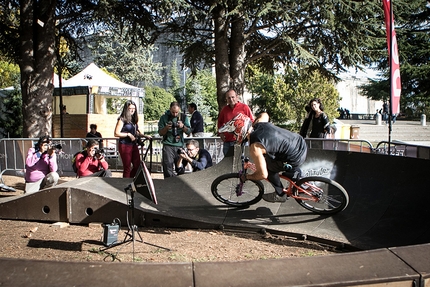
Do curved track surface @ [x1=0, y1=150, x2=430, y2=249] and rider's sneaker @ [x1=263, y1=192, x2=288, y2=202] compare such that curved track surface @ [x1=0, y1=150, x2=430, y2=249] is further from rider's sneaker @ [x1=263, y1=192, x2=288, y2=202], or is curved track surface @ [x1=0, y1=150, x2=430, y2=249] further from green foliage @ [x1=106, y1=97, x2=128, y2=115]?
green foliage @ [x1=106, y1=97, x2=128, y2=115]

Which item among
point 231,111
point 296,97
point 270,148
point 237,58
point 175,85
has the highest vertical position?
point 175,85

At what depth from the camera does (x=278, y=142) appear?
5.70 meters

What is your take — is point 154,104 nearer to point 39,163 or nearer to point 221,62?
point 221,62

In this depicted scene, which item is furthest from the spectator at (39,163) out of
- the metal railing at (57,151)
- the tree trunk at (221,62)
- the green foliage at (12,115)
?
the green foliage at (12,115)

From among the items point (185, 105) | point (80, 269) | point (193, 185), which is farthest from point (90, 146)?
point (185, 105)

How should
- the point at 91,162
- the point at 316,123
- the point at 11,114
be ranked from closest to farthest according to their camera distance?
the point at 91,162
the point at 316,123
the point at 11,114

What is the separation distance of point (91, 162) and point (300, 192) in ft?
13.8

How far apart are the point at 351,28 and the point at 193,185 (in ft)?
27.2

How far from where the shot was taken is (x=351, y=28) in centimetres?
1320

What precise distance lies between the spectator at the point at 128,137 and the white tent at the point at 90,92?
14001 millimetres

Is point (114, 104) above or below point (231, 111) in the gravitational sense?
above

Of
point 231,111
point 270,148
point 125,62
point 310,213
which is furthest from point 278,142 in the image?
point 125,62

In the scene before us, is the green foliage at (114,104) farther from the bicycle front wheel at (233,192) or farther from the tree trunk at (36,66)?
the bicycle front wheel at (233,192)

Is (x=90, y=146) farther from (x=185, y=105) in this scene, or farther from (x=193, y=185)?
(x=185, y=105)
